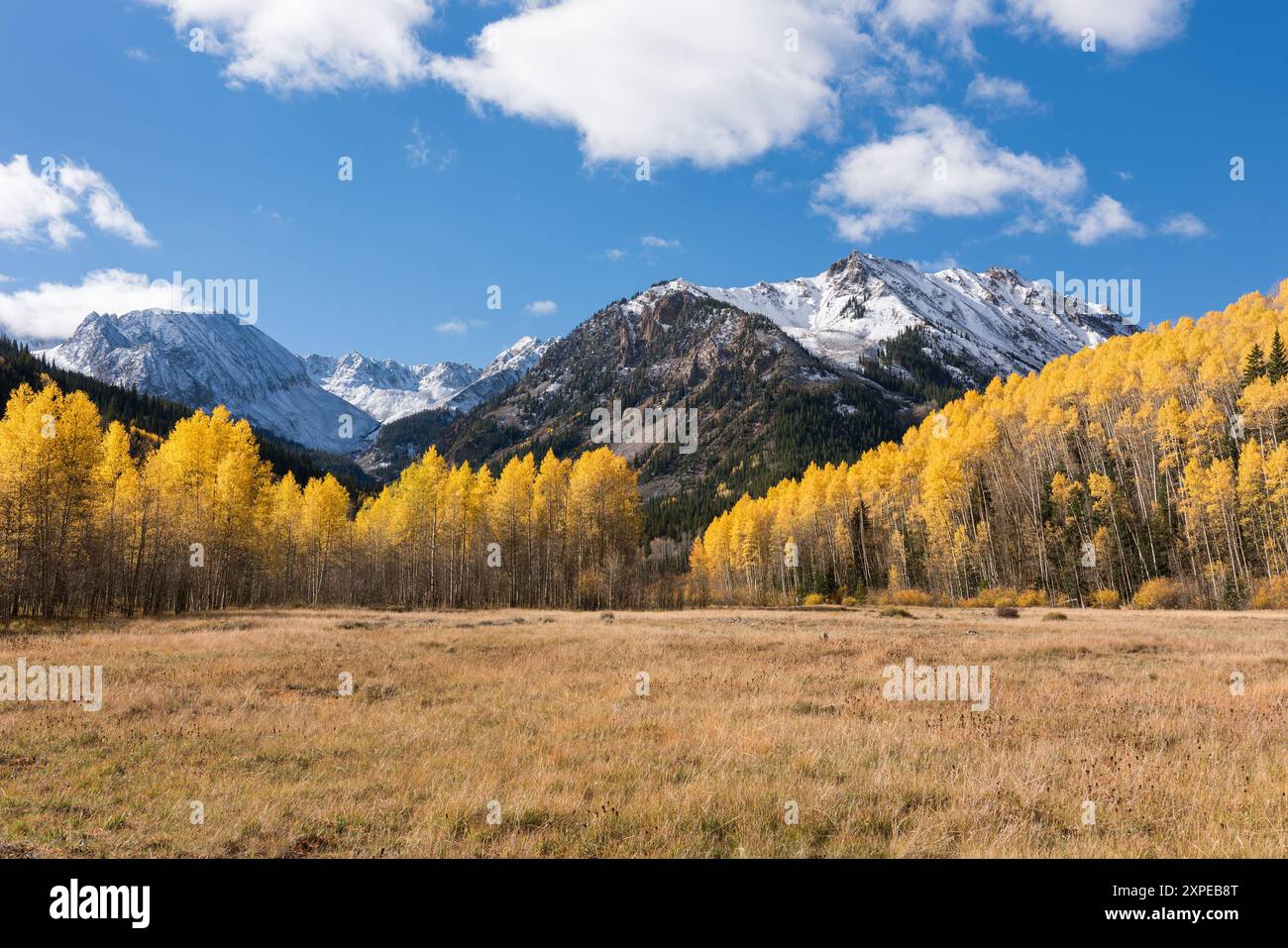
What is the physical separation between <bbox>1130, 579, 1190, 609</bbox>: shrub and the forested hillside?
14 cm

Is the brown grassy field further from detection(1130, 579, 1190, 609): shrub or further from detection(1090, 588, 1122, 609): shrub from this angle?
detection(1090, 588, 1122, 609): shrub

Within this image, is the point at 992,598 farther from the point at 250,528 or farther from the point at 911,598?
the point at 250,528

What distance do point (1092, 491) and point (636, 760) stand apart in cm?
6860

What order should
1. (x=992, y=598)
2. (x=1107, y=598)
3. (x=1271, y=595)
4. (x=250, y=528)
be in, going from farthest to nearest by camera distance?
(x=992, y=598), (x=1107, y=598), (x=250, y=528), (x=1271, y=595)

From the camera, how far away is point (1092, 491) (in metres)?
61.7

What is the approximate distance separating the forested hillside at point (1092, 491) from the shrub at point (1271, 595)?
159mm

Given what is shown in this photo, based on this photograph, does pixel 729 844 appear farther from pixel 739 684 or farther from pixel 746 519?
pixel 746 519

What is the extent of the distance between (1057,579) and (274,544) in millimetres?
85355

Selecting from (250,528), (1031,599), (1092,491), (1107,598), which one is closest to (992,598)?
(1031,599)

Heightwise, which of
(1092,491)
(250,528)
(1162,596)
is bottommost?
(1162,596)

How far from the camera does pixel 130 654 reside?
68.3ft

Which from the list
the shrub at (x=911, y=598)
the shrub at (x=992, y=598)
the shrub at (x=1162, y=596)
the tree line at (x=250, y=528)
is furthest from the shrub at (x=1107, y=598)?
the tree line at (x=250, y=528)

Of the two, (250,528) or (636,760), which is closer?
(636,760)
